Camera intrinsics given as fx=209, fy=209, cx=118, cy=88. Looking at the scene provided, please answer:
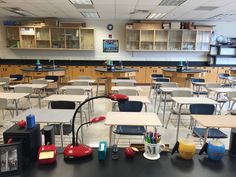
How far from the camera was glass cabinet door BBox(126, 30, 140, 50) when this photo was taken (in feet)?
29.5

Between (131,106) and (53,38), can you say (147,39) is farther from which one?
(131,106)

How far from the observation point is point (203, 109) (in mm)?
3307

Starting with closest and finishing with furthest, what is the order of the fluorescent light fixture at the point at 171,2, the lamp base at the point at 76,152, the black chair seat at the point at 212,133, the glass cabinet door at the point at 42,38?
the lamp base at the point at 76,152 → the black chair seat at the point at 212,133 → the fluorescent light fixture at the point at 171,2 → the glass cabinet door at the point at 42,38

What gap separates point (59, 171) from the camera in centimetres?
127

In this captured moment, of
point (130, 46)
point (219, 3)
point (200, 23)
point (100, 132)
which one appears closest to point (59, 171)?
point (100, 132)

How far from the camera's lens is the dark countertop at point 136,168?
125 centimetres

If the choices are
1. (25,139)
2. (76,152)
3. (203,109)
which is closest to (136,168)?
(76,152)

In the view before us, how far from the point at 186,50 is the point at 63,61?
538cm

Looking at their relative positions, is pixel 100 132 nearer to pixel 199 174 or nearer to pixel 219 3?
pixel 199 174

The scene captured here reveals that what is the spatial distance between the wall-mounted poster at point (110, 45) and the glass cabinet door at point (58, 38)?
1807 millimetres

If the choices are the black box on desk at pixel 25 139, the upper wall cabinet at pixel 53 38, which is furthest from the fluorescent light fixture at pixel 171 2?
the black box on desk at pixel 25 139

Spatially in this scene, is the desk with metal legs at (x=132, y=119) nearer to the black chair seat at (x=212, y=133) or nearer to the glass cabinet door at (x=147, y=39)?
the black chair seat at (x=212, y=133)

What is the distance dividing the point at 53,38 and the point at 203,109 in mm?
7379

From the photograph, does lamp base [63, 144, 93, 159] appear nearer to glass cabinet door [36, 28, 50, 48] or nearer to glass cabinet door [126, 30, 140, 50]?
glass cabinet door [126, 30, 140, 50]
